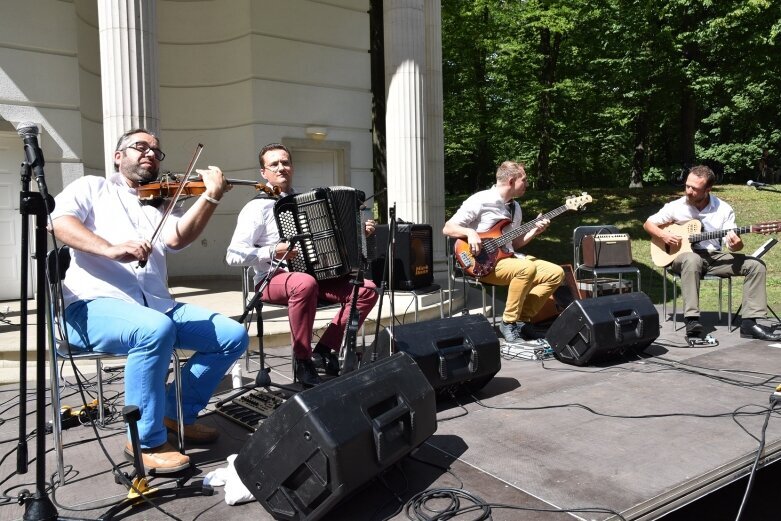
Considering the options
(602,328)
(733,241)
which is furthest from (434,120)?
(602,328)

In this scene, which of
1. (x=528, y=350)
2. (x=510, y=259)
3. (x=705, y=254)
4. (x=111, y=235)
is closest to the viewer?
(x=111, y=235)

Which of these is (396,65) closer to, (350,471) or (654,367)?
(654,367)

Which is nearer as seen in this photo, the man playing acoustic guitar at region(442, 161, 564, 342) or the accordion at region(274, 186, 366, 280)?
the accordion at region(274, 186, 366, 280)

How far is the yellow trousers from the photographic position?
17.7ft

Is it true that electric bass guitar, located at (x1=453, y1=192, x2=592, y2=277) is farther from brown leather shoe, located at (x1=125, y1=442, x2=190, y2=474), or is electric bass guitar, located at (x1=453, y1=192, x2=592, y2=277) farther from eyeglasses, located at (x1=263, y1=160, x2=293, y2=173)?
brown leather shoe, located at (x1=125, y1=442, x2=190, y2=474)

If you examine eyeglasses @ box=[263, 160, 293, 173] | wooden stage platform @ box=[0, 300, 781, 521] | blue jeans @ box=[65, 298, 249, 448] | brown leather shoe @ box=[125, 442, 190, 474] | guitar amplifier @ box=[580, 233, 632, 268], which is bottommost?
wooden stage platform @ box=[0, 300, 781, 521]

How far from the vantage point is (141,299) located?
10.2 feet

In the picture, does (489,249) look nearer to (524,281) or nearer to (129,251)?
(524,281)

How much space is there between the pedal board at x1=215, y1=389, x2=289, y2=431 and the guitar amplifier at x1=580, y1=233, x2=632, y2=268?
154 inches

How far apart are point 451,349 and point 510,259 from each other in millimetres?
1901

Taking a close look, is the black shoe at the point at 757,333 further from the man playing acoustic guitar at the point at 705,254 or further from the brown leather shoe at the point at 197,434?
the brown leather shoe at the point at 197,434

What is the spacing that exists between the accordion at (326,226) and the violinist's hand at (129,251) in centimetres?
139

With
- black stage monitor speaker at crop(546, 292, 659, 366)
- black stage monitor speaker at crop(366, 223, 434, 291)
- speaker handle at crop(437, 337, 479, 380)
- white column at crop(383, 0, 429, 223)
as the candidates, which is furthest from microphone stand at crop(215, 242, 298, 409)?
white column at crop(383, 0, 429, 223)

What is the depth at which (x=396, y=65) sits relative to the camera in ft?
26.0
